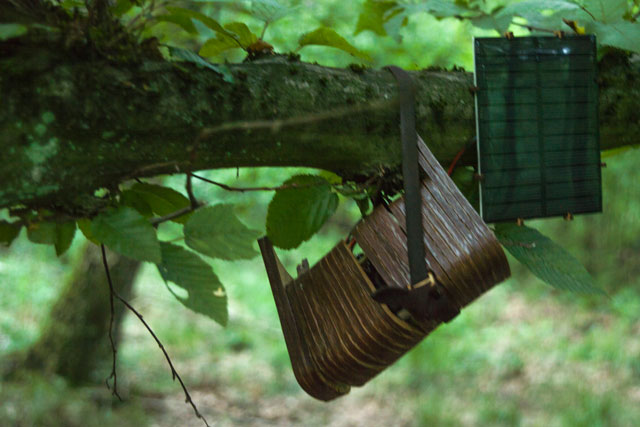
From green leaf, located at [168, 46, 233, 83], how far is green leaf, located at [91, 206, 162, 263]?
0.65 ft

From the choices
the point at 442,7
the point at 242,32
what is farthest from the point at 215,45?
the point at 442,7

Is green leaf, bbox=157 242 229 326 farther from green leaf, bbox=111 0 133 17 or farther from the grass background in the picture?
the grass background

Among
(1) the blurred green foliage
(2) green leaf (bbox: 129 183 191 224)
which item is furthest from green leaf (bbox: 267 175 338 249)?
(1) the blurred green foliage

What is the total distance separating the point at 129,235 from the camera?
0.69m

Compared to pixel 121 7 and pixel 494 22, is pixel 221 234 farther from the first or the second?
pixel 494 22

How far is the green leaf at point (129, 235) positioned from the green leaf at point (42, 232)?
93 mm

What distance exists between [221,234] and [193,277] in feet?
0.25

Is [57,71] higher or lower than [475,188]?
higher

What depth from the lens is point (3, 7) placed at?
63cm

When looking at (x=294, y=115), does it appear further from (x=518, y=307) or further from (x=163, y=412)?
(x=518, y=307)

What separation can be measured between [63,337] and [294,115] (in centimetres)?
310

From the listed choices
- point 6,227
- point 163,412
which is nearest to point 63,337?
point 163,412

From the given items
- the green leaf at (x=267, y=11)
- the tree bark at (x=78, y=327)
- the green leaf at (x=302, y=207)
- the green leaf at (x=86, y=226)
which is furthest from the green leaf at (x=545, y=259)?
the tree bark at (x=78, y=327)

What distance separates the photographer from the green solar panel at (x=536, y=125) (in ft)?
2.52
